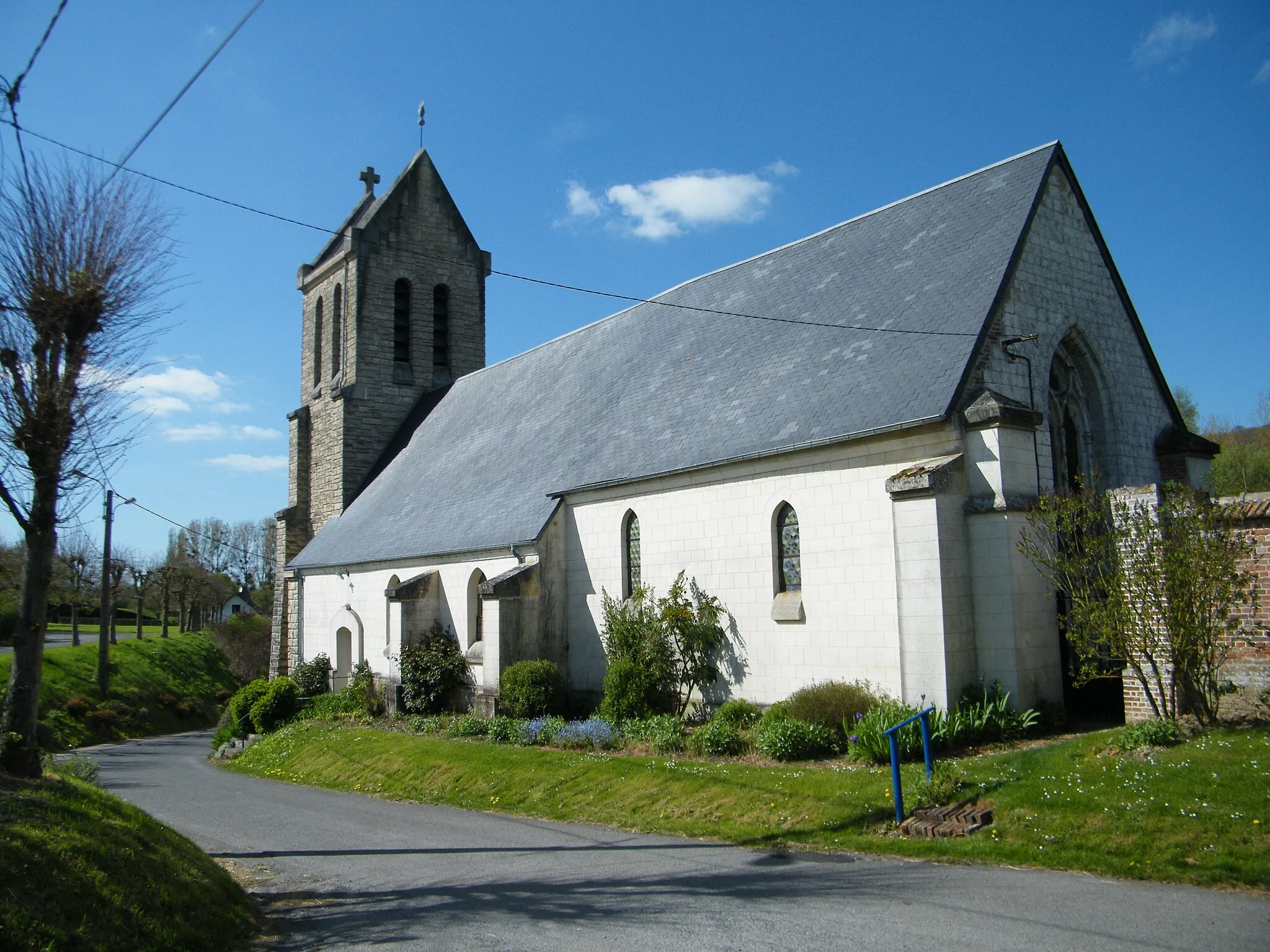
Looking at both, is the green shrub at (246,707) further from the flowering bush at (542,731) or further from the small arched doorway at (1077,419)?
the small arched doorway at (1077,419)

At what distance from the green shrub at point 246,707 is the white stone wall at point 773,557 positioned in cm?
1147

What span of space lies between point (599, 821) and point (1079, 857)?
5635 millimetres

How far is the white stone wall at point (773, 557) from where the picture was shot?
13734 millimetres

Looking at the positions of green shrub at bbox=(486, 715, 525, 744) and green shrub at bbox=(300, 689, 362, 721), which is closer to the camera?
green shrub at bbox=(486, 715, 525, 744)

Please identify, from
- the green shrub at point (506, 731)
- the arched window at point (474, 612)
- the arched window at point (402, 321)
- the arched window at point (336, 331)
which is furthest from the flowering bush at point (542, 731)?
the arched window at point (336, 331)

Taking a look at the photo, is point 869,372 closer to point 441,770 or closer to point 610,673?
point 610,673

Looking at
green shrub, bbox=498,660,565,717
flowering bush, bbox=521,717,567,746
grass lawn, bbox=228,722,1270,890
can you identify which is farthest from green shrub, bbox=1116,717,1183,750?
green shrub, bbox=498,660,565,717

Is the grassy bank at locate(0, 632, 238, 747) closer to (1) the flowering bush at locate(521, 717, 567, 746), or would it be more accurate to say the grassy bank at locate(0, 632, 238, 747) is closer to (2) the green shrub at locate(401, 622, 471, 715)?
(2) the green shrub at locate(401, 622, 471, 715)

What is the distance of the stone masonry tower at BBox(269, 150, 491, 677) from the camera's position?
31.9m

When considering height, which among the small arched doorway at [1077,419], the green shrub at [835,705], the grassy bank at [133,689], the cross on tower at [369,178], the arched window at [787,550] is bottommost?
the grassy bank at [133,689]

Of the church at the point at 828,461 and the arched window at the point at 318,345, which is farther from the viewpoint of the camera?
the arched window at the point at 318,345

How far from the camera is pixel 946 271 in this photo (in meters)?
15.7

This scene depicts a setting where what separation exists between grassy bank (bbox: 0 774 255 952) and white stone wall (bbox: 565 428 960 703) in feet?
29.2

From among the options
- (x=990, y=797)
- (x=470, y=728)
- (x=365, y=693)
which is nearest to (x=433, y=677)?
(x=470, y=728)
